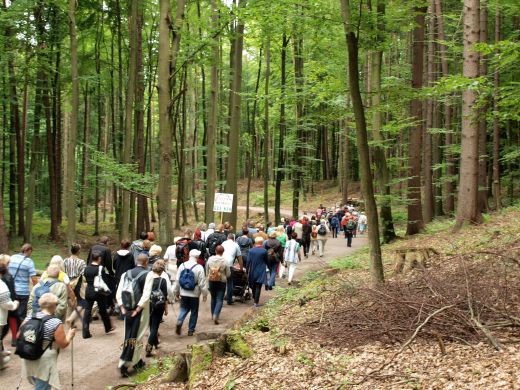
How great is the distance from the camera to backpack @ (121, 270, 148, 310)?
300 inches

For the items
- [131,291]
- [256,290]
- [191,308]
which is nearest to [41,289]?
[131,291]

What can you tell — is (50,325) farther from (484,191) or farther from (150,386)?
(484,191)

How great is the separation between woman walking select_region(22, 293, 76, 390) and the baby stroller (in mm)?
6672

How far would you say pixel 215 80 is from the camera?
60.2 feet

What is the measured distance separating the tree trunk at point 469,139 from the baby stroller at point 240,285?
264 inches

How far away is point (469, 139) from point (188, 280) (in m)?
9.32

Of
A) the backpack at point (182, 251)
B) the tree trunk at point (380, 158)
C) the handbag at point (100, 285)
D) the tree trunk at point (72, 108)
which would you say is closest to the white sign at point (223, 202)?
the backpack at point (182, 251)

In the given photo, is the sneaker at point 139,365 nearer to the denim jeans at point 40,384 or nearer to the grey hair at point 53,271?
the grey hair at point 53,271

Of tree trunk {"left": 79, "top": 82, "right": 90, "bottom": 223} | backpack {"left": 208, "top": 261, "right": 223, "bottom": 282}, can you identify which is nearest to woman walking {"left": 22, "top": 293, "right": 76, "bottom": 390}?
backpack {"left": 208, "top": 261, "right": 223, "bottom": 282}

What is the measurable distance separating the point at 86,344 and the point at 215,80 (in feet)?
40.1

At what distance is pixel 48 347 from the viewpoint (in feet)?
17.8

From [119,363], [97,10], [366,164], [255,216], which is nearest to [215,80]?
[97,10]

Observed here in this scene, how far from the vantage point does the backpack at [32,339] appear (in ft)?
17.2

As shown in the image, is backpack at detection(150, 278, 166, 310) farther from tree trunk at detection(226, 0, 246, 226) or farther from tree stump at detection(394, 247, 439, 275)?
tree trunk at detection(226, 0, 246, 226)
